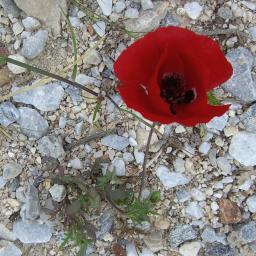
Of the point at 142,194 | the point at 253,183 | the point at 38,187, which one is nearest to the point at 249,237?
the point at 253,183

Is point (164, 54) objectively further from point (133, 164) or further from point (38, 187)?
point (38, 187)

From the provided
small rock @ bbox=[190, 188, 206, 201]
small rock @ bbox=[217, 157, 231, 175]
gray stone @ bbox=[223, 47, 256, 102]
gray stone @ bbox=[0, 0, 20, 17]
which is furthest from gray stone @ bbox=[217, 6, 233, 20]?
gray stone @ bbox=[0, 0, 20, 17]

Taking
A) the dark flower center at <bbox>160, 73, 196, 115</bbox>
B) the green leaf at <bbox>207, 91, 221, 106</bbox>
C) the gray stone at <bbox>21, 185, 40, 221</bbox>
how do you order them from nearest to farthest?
1. the dark flower center at <bbox>160, 73, 196, 115</bbox>
2. the green leaf at <bbox>207, 91, 221, 106</bbox>
3. the gray stone at <bbox>21, 185, 40, 221</bbox>

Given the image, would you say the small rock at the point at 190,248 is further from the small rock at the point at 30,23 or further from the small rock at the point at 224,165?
the small rock at the point at 30,23

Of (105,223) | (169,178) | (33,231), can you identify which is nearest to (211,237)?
(169,178)

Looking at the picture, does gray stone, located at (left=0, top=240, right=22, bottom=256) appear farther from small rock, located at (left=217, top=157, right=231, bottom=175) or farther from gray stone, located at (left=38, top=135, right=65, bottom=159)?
small rock, located at (left=217, top=157, right=231, bottom=175)

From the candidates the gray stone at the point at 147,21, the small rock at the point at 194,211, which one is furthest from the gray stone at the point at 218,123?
the gray stone at the point at 147,21
